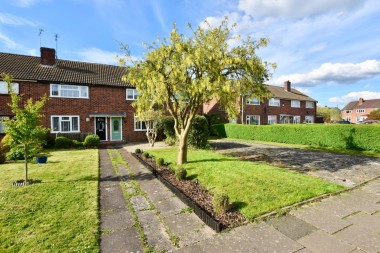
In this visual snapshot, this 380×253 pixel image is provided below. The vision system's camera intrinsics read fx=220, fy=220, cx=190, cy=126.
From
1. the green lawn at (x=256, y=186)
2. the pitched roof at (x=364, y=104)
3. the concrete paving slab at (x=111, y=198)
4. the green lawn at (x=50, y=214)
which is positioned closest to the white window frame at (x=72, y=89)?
the green lawn at (x=50, y=214)

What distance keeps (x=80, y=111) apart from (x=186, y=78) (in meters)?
14.5

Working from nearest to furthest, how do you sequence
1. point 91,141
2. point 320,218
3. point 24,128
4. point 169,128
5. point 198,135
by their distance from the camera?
point 320,218, point 24,128, point 198,135, point 91,141, point 169,128

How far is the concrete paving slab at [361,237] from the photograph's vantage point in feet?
13.0

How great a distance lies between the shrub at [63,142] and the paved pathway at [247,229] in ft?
42.2

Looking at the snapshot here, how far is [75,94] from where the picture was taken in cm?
1959

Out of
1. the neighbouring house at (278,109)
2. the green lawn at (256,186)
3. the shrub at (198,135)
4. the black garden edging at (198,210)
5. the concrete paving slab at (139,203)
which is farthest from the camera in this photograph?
the neighbouring house at (278,109)

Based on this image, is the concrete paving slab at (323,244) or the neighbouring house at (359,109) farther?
the neighbouring house at (359,109)

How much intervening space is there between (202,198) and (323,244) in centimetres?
313

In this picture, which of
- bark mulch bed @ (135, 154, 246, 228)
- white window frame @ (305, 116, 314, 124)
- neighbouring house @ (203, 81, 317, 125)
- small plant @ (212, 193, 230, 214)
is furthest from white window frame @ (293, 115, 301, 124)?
small plant @ (212, 193, 230, 214)

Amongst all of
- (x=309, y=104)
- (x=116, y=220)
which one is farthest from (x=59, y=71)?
(x=309, y=104)

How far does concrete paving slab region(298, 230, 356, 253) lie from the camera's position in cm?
391

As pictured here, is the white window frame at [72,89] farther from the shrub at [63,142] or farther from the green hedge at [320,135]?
the green hedge at [320,135]

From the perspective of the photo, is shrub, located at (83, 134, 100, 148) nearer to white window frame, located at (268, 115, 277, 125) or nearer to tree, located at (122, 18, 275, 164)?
tree, located at (122, 18, 275, 164)

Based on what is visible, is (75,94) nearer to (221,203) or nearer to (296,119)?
(221,203)
